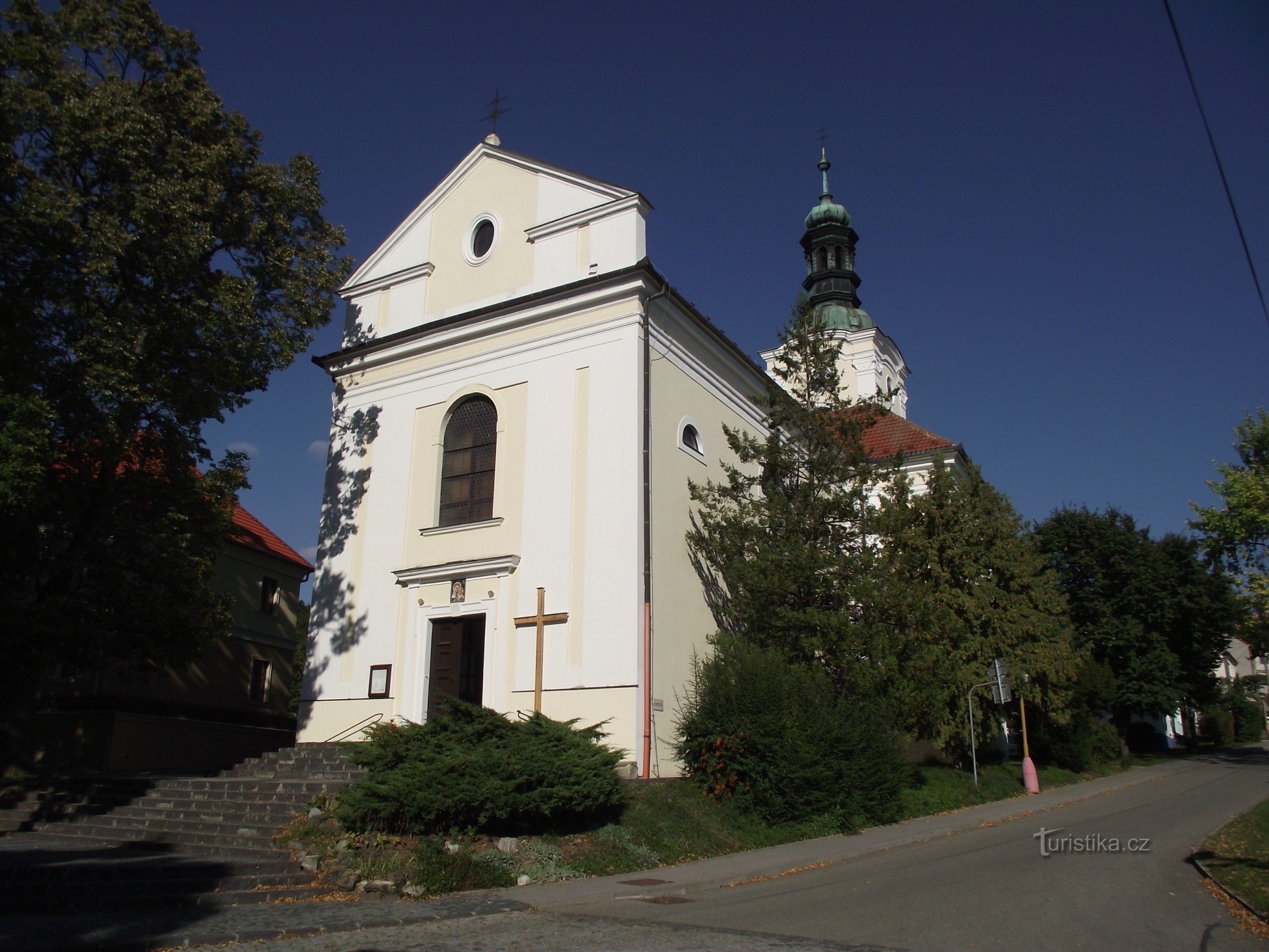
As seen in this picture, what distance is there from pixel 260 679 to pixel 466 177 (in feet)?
55.4

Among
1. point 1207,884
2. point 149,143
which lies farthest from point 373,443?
point 1207,884

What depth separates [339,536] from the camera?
62.6ft

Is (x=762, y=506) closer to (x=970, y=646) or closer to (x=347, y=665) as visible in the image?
(x=970, y=646)

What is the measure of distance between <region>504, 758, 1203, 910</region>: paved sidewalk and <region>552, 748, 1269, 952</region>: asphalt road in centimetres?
22

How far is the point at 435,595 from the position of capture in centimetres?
1733

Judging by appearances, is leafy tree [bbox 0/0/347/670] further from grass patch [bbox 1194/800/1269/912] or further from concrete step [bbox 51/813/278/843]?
grass patch [bbox 1194/800/1269/912]

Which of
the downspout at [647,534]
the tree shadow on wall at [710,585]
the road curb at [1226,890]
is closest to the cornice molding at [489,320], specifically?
the downspout at [647,534]

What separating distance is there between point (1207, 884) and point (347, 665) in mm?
14388

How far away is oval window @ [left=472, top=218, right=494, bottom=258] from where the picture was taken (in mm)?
19641

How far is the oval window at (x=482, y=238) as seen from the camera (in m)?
19.6

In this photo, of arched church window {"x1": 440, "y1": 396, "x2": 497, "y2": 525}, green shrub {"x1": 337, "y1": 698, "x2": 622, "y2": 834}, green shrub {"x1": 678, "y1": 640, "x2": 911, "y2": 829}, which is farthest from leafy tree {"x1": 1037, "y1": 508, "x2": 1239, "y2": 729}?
green shrub {"x1": 337, "y1": 698, "x2": 622, "y2": 834}

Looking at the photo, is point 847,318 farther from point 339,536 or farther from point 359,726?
point 359,726

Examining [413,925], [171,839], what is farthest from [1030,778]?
[171,839]

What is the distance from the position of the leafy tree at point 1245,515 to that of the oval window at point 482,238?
88.5 feet
